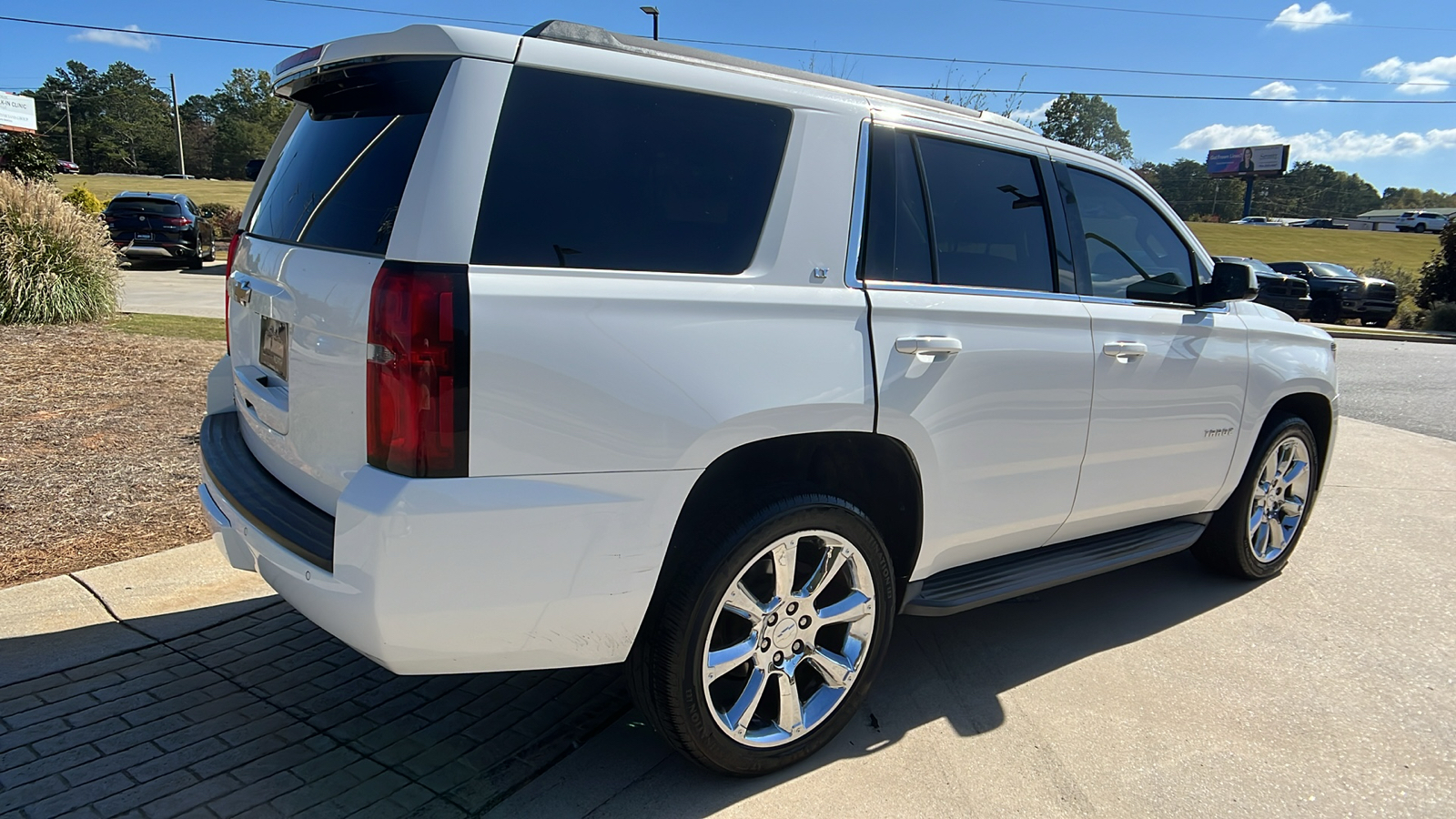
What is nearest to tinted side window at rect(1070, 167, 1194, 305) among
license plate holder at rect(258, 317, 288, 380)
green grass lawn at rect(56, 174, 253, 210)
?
license plate holder at rect(258, 317, 288, 380)

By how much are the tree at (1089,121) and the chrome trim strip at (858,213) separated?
257 ft

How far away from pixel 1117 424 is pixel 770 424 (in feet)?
5.65

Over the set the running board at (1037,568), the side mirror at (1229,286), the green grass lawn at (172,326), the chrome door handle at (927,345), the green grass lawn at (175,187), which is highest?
the green grass lawn at (175,187)

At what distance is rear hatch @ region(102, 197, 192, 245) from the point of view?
1894 cm

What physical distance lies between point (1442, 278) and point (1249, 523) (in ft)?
86.5

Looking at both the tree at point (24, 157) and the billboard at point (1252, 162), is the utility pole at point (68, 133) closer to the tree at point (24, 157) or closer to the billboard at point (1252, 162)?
the tree at point (24, 157)

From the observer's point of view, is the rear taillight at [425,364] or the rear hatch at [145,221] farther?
the rear hatch at [145,221]

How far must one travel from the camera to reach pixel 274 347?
268 centimetres

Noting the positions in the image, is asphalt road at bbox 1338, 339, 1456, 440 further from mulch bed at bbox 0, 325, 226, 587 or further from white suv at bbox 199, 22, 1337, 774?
mulch bed at bbox 0, 325, 226, 587

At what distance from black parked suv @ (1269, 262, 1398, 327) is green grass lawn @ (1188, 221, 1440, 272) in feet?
77.7

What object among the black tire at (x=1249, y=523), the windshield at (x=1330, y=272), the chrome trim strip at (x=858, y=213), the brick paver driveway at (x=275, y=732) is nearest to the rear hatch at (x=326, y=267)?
the brick paver driveway at (x=275, y=732)

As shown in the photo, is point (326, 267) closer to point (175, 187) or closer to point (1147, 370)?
point (1147, 370)

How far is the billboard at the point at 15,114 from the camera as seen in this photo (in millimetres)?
43781

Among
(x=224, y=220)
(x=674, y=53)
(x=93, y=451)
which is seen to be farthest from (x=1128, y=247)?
(x=224, y=220)
